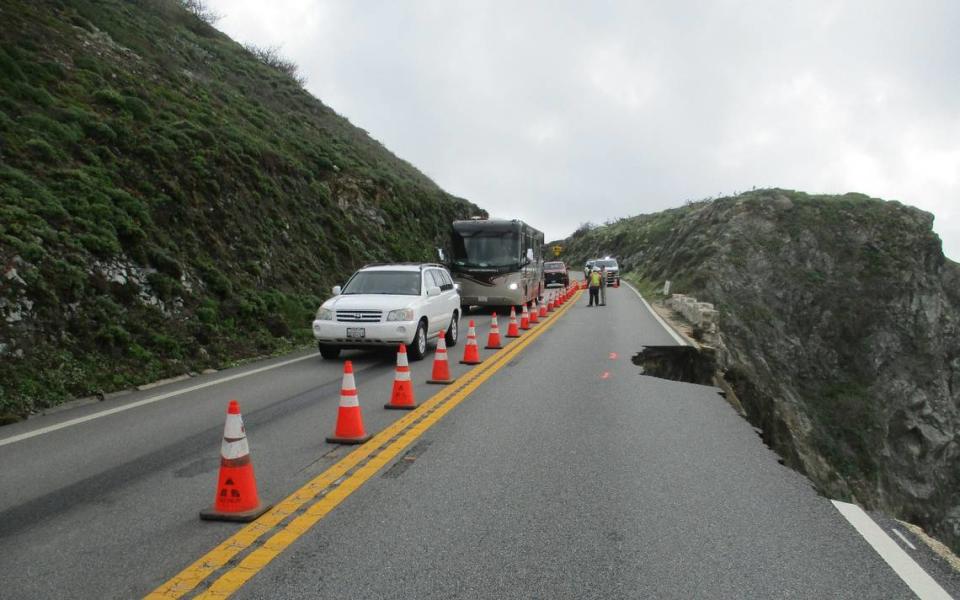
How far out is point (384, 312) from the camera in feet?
42.5

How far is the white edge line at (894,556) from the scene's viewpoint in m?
3.96

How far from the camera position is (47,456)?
6.66 metres

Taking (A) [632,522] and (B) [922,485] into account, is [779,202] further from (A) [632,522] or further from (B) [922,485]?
(A) [632,522]

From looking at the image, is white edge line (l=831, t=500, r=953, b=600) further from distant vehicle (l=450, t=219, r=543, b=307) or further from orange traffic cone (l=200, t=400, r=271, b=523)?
distant vehicle (l=450, t=219, r=543, b=307)

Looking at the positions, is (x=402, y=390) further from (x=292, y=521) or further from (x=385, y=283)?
(x=385, y=283)

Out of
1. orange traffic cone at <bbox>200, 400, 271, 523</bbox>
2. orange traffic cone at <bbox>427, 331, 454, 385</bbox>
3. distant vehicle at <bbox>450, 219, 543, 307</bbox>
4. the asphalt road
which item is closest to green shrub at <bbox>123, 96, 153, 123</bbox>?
distant vehicle at <bbox>450, 219, 543, 307</bbox>

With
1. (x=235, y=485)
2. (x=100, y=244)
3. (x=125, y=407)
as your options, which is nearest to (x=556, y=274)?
(x=100, y=244)

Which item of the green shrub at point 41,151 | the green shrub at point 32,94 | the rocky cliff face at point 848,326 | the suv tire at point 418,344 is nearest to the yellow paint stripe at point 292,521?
the suv tire at point 418,344

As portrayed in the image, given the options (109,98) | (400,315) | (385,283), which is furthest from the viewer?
(109,98)

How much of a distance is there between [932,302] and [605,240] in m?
57.0

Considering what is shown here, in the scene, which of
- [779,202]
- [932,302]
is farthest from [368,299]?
[779,202]

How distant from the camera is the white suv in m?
13.0

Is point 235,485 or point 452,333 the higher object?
point 452,333

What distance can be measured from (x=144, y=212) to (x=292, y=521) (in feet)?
39.9
